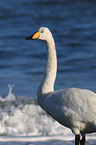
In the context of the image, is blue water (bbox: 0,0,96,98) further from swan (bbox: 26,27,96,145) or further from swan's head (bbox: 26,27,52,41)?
swan (bbox: 26,27,96,145)

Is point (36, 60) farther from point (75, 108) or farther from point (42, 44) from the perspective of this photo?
point (75, 108)

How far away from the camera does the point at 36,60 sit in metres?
14.9

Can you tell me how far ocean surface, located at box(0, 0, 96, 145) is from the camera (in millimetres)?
7856

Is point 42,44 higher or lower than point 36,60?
higher

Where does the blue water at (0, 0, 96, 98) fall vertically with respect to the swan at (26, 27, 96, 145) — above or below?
above

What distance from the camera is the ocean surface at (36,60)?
7.86 metres

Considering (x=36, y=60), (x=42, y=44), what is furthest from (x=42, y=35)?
(x=42, y=44)

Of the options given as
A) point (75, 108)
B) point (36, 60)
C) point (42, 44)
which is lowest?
point (75, 108)

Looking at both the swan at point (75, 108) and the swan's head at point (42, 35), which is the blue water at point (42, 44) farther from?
the swan at point (75, 108)

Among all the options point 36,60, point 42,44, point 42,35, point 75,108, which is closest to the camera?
point 75,108

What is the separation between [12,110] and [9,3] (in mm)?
18033

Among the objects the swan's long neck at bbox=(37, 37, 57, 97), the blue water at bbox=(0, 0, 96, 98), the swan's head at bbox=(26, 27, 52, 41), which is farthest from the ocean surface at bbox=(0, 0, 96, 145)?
the swan's head at bbox=(26, 27, 52, 41)

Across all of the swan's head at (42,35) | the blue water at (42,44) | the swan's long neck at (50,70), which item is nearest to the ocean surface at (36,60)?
the blue water at (42,44)

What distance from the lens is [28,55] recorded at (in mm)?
15688
